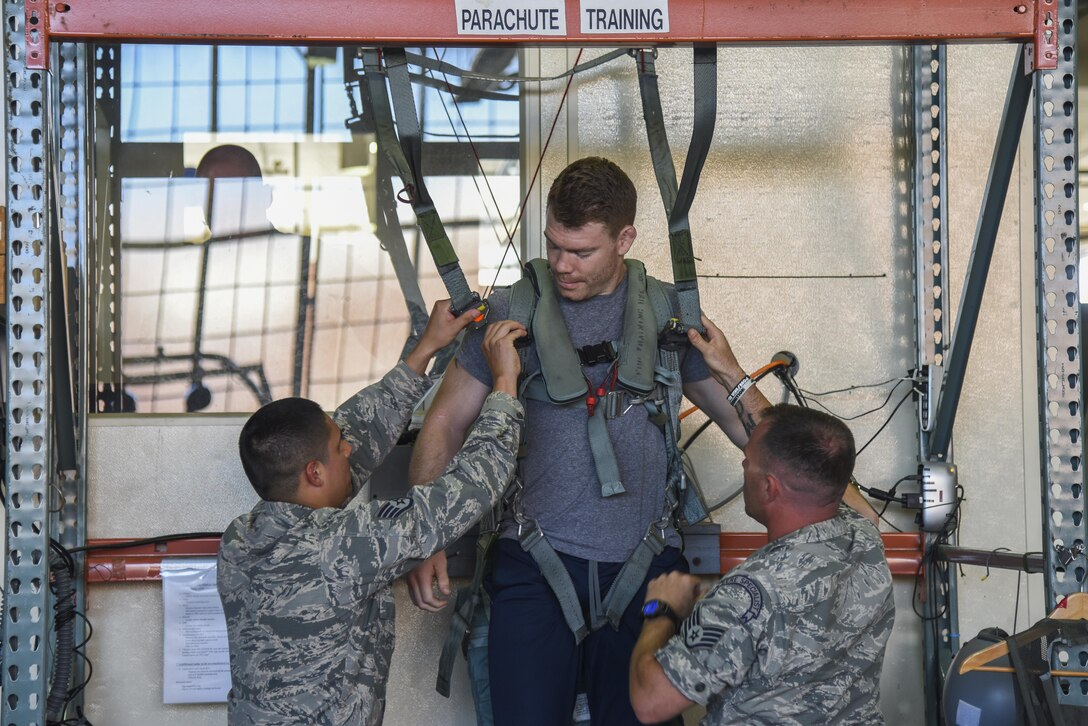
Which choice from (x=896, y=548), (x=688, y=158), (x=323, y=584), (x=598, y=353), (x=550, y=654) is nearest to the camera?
(x=323, y=584)

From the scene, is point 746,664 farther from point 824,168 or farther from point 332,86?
point 332,86

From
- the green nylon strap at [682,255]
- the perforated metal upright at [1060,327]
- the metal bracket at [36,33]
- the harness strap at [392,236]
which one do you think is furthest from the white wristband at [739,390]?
Result: the metal bracket at [36,33]

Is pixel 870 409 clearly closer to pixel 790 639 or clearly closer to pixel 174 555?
pixel 790 639

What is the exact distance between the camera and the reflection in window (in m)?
4.00

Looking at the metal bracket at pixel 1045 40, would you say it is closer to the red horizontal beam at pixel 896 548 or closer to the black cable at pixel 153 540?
the red horizontal beam at pixel 896 548

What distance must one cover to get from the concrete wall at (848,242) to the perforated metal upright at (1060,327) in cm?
126

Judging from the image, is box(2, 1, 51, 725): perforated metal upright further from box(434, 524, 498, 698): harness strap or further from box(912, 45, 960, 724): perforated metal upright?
box(912, 45, 960, 724): perforated metal upright

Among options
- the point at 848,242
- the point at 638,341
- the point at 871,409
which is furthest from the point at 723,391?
the point at 848,242

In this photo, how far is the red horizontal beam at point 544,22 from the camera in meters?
2.77

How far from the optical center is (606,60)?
3930mm

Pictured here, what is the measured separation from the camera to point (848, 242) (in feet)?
13.6

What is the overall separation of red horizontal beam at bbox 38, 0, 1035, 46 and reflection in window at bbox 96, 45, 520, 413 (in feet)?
3.99

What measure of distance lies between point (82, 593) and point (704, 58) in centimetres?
276

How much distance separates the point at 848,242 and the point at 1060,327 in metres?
1.36
